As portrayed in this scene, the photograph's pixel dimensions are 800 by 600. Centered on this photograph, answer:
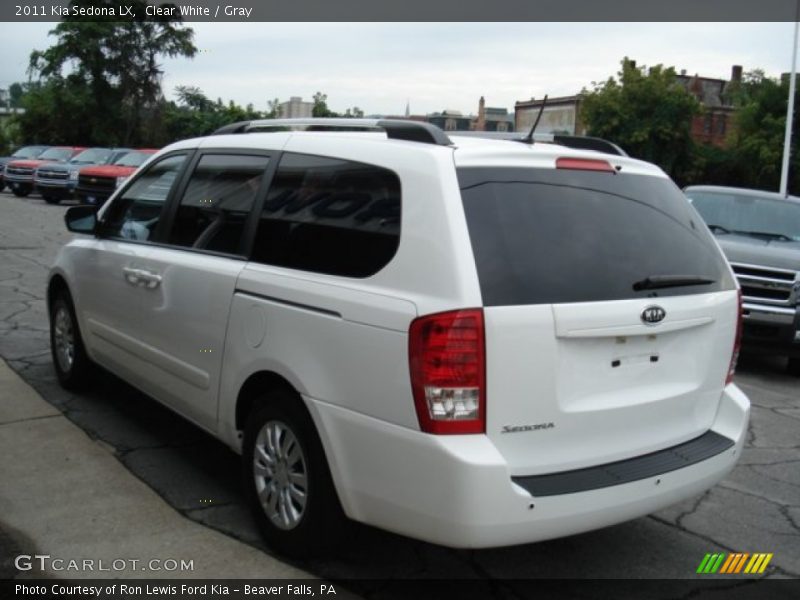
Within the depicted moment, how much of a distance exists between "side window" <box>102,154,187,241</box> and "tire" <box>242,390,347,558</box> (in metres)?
1.71

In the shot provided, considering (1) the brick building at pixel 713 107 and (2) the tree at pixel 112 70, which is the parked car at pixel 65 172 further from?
(1) the brick building at pixel 713 107

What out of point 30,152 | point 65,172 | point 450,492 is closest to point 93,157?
point 65,172

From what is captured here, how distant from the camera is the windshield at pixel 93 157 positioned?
26.1 m

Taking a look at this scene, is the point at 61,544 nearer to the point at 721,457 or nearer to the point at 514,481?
the point at 514,481

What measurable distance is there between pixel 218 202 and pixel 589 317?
208cm

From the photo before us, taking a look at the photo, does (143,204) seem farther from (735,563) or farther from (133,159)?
(133,159)

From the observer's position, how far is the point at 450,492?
9.41 feet

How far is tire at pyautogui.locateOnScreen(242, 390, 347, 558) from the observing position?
3.36m

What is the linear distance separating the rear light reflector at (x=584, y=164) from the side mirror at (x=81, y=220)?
11.1ft

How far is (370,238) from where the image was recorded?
329cm

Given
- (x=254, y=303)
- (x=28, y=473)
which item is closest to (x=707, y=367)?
(x=254, y=303)

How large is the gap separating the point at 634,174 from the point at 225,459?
2.76m

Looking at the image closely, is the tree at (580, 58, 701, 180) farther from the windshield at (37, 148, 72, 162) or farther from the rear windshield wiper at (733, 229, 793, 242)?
the rear windshield wiper at (733, 229, 793, 242)

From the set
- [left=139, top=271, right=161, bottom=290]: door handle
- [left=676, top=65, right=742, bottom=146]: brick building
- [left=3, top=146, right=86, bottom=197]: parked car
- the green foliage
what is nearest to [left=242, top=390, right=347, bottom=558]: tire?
[left=139, top=271, right=161, bottom=290]: door handle
